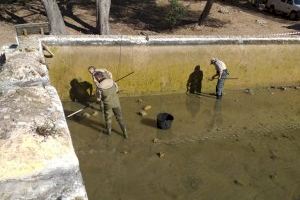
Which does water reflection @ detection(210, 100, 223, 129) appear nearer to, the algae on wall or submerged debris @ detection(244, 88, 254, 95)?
the algae on wall

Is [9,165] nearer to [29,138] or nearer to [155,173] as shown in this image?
[29,138]

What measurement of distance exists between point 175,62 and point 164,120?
2125mm

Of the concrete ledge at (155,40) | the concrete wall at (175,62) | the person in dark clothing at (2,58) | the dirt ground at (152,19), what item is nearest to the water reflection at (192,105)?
the concrete wall at (175,62)

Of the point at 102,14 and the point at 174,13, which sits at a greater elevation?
the point at 102,14

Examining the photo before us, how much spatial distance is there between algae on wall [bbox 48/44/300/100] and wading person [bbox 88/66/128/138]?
1329 millimetres

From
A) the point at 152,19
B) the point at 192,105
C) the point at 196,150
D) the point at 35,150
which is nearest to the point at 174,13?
the point at 152,19

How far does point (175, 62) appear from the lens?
11.9m

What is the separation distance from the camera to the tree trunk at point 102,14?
13.7 m

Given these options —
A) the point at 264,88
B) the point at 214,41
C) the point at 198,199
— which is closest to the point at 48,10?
the point at 214,41

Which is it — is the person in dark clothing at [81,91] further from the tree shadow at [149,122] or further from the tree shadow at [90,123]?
the tree shadow at [149,122]

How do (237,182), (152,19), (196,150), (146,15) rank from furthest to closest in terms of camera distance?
(146,15) → (152,19) → (196,150) → (237,182)

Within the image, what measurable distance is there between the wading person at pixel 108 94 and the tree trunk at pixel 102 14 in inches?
173

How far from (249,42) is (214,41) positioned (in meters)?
1.13

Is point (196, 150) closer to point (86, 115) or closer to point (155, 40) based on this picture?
point (86, 115)
